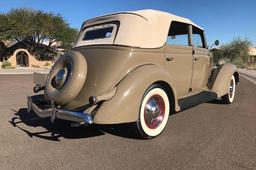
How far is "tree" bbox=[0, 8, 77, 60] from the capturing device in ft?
111

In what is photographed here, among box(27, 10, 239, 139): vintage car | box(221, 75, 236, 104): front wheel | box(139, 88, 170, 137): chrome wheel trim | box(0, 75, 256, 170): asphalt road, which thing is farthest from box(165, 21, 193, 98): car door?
box(221, 75, 236, 104): front wheel

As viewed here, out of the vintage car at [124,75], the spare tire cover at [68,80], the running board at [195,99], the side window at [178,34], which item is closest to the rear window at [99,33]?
the vintage car at [124,75]

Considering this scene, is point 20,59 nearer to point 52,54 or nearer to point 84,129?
point 52,54

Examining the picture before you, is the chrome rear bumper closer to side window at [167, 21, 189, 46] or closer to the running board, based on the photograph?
the running board

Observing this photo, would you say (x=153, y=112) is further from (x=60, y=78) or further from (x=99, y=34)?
(x=99, y=34)

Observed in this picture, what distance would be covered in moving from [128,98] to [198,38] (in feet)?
9.49

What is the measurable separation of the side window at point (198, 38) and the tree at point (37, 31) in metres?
31.8

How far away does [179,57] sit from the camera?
187 inches

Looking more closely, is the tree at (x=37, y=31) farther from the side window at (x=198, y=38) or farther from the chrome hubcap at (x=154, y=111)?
the chrome hubcap at (x=154, y=111)

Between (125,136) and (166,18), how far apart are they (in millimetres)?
2138

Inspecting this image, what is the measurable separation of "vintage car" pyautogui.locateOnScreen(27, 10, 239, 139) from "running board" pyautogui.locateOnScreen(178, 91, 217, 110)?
2 centimetres

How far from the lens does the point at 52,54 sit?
4009 cm

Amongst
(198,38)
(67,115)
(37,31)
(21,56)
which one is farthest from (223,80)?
(21,56)

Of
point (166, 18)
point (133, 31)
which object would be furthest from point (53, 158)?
point (166, 18)
